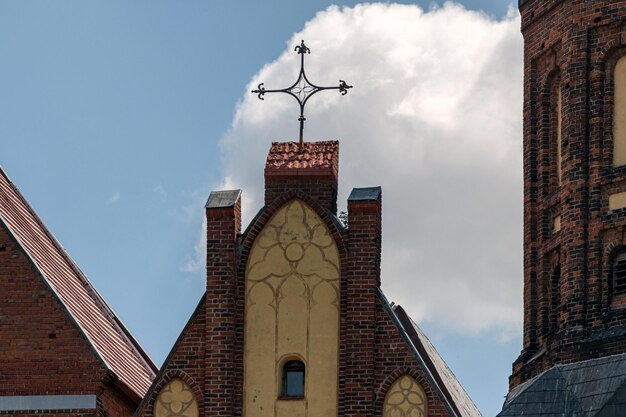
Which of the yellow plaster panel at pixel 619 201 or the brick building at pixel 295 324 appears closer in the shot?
the brick building at pixel 295 324

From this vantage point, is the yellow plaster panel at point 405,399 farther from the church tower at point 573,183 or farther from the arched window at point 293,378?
the church tower at point 573,183

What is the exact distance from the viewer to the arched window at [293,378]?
3250 centimetres

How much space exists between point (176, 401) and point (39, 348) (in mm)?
2186

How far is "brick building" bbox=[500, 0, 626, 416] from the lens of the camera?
38688 millimetres

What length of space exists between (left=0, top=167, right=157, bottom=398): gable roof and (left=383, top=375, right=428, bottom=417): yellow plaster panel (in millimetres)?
3921

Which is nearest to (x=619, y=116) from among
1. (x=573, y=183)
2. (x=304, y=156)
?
(x=573, y=183)

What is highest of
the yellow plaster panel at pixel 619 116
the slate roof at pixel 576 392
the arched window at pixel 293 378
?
the yellow plaster panel at pixel 619 116

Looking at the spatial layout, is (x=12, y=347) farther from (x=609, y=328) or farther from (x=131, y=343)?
(x=609, y=328)

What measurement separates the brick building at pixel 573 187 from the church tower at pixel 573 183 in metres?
0.02

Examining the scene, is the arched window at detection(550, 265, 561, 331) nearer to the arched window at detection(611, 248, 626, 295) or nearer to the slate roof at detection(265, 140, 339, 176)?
the arched window at detection(611, 248, 626, 295)

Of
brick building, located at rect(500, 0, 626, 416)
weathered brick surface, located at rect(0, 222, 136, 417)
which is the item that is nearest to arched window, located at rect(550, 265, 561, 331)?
brick building, located at rect(500, 0, 626, 416)

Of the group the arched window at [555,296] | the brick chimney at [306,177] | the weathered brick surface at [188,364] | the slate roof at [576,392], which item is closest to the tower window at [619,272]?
the arched window at [555,296]

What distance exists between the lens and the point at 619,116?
3947 centimetres

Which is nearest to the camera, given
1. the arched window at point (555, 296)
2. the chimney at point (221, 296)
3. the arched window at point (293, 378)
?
the chimney at point (221, 296)
